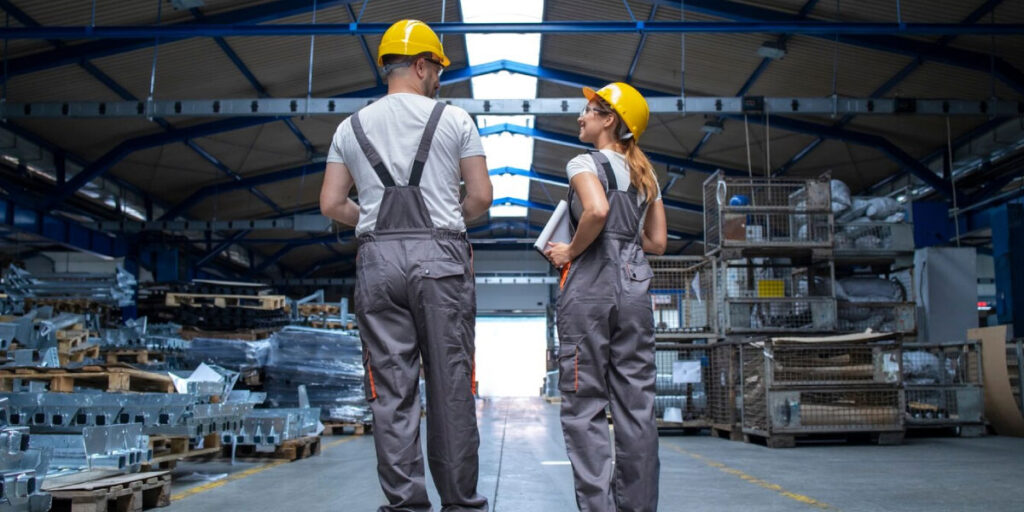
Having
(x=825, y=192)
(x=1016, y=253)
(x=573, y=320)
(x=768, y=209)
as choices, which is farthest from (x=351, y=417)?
(x=1016, y=253)

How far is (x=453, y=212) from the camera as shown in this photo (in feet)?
9.18

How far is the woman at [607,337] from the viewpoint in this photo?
9.41 feet

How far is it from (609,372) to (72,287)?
10743 mm

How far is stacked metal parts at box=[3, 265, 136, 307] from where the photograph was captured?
11.6 metres

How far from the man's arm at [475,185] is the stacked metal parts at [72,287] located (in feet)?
32.6

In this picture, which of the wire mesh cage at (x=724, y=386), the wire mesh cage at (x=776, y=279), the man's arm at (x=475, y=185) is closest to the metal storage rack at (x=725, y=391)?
the wire mesh cage at (x=724, y=386)

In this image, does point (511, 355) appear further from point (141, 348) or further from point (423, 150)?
point (423, 150)

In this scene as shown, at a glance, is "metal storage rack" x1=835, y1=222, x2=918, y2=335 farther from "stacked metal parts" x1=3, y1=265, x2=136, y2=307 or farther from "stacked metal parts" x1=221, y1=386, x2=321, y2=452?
"stacked metal parts" x1=3, y1=265, x2=136, y2=307

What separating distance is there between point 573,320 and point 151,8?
10351 mm

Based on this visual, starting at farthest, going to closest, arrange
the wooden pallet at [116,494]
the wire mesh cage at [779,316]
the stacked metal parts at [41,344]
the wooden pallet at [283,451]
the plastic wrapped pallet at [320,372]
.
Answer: the plastic wrapped pallet at [320,372]
the wire mesh cage at [779,316]
the wooden pallet at [283,451]
the stacked metal parts at [41,344]
the wooden pallet at [116,494]

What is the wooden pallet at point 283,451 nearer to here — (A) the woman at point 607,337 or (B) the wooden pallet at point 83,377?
(B) the wooden pallet at point 83,377

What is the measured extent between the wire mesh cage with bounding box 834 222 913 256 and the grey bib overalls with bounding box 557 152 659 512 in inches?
305

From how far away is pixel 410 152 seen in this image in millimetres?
2799

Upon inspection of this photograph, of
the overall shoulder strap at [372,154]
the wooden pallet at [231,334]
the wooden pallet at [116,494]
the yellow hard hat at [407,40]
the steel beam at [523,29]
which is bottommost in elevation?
the wooden pallet at [116,494]
